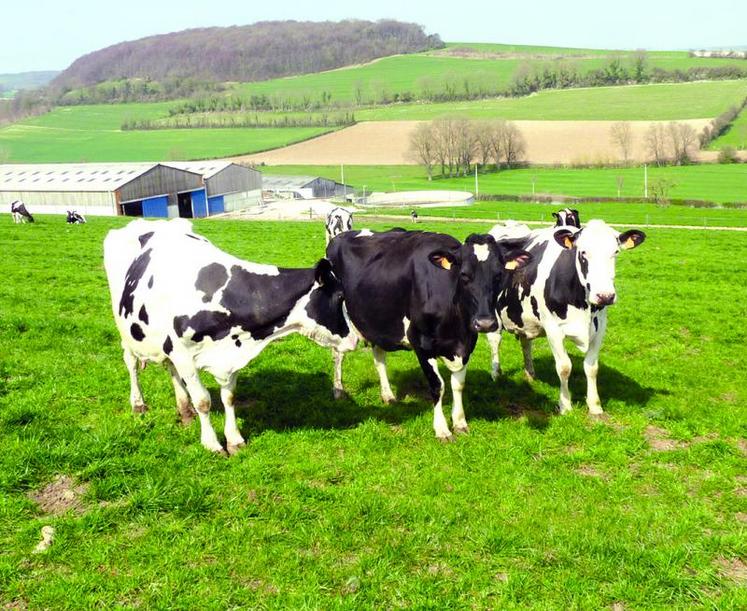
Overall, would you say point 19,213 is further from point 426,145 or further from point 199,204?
point 426,145

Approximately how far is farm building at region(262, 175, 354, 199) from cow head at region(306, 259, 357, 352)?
85009 millimetres

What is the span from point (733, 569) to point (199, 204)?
72111 mm

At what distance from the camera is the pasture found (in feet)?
20.0

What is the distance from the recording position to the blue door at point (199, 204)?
2867 inches

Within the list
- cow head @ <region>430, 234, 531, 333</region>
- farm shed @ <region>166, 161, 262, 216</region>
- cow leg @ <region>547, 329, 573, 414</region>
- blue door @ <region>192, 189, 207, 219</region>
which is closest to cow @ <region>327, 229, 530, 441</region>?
cow head @ <region>430, 234, 531, 333</region>

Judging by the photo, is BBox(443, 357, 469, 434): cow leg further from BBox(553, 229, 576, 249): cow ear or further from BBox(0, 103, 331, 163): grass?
BBox(0, 103, 331, 163): grass

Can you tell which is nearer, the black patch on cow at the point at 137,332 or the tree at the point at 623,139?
the black patch on cow at the point at 137,332

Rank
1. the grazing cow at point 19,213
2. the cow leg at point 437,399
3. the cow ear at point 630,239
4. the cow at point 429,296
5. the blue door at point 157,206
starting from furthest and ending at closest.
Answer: the blue door at point 157,206 → the grazing cow at point 19,213 → the cow ear at point 630,239 → the cow leg at point 437,399 → the cow at point 429,296

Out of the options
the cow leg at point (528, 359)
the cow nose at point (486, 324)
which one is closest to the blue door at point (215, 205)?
the cow leg at point (528, 359)

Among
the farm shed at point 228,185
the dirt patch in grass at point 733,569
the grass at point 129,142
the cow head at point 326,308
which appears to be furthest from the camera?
the grass at point 129,142

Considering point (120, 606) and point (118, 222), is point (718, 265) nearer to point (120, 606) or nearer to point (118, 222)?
point (120, 606)

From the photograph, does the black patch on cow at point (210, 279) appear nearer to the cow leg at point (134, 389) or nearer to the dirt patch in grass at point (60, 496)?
the cow leg at point (134, 389)

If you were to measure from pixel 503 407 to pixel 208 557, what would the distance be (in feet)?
18.2

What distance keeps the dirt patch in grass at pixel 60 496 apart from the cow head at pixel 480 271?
491cm
